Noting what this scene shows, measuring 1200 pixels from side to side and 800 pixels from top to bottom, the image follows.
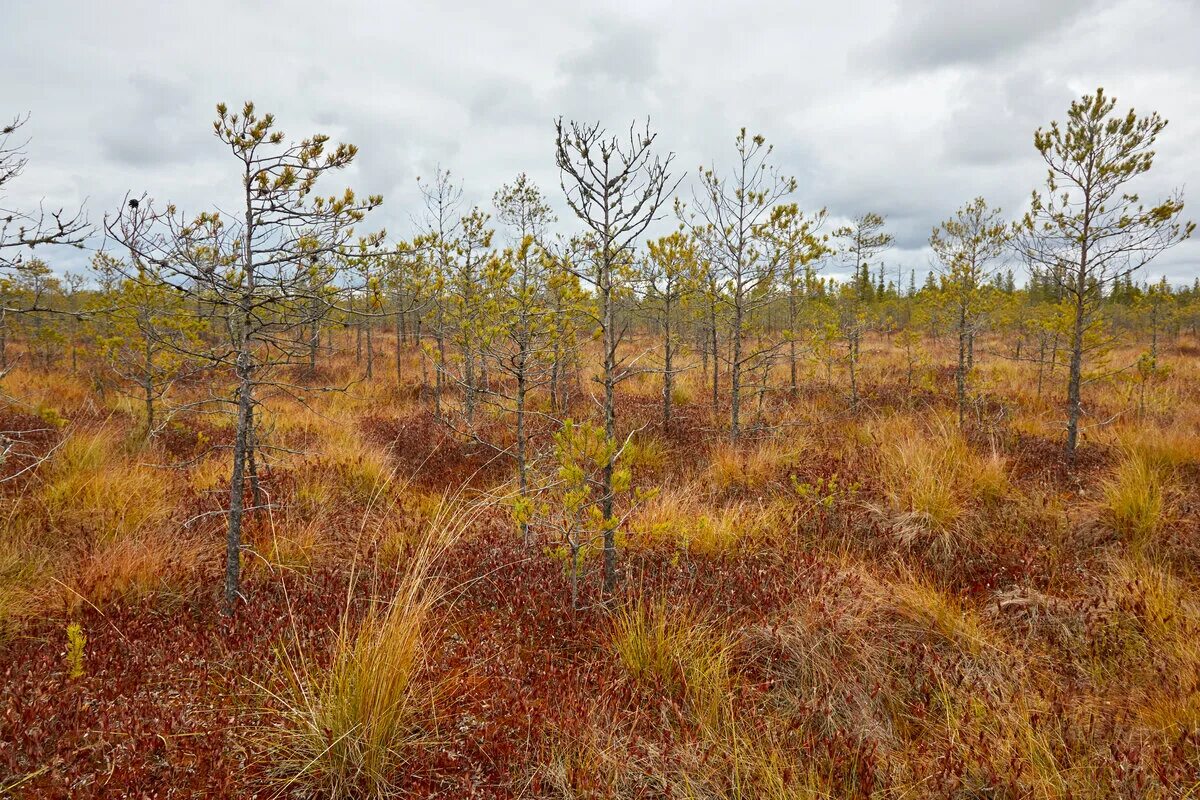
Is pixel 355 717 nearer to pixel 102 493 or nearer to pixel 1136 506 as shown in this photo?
pixel 102 493

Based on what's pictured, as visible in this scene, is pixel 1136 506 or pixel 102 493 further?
pixel 102 493

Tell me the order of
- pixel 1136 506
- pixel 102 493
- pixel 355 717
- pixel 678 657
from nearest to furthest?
pixel 355 717, pixel 678 657, pixel 1136 506, pixel 102 493

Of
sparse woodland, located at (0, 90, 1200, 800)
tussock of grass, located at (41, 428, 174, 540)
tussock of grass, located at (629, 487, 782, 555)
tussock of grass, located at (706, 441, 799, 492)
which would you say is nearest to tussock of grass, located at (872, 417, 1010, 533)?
sparse woodland, located at (0, 90, 1200, 800)

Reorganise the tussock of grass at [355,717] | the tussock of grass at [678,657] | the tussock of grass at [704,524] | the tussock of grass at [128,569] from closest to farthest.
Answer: the tussock of grass at [355,717]
the tussock of grass at [678,657]
the tussock of grass at [128,569]
the tussock of grass at [704,524]

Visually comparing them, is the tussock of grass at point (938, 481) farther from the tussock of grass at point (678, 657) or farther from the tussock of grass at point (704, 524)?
the tussock of grass at point (678, 657)

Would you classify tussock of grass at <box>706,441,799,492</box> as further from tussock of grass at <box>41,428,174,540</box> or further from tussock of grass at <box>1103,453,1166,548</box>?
tussock of grass at <box>41,428,174,540</box>

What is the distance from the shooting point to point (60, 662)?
2.88 metres

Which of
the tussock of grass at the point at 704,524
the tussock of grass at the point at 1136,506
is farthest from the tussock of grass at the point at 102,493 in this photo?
the tussock of grass at the point at 1136,506

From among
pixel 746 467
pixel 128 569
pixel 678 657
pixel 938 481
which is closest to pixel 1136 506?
pixel 938 481

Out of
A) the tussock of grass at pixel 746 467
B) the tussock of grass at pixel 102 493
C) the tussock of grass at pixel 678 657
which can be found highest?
the tussock of grass at pixel 102 493

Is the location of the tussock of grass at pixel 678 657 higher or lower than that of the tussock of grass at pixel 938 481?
lower

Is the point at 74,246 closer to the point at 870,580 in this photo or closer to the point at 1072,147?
the point at 870,580

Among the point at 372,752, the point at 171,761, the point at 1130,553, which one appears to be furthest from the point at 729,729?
the point at 1130,553

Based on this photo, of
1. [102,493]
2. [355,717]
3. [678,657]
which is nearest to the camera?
[355,717]
